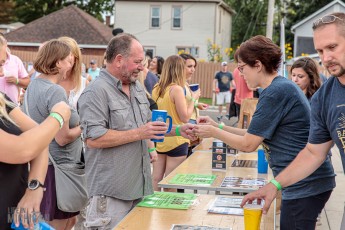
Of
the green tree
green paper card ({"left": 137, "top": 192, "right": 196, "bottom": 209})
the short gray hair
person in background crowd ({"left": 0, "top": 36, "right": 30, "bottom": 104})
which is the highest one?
the green tree

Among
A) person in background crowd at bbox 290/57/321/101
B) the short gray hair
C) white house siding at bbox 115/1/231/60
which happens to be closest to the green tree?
white house siding at bbox 115/1/231/60

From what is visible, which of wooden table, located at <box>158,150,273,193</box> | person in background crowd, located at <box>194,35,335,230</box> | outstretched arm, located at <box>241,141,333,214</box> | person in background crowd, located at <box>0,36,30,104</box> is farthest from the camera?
person in background crowd, located at <box>0,36,30,104</box>

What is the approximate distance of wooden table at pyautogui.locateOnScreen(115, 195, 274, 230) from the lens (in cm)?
353

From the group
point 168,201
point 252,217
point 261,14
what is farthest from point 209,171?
point 261,14

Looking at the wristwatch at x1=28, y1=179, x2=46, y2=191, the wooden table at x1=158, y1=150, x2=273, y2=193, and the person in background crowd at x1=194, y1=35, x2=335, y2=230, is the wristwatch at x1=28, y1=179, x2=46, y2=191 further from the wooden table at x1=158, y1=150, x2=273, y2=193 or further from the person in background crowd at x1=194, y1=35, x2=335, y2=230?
the wooden table at x1=158, y1=150, x2=273, y2=193

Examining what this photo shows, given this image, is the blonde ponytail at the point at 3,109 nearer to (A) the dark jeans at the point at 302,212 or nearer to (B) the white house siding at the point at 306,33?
(A) the dark jeans at the point at 302,212

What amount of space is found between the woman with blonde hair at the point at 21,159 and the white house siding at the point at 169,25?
35.8 metres

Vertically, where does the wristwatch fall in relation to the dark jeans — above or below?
above

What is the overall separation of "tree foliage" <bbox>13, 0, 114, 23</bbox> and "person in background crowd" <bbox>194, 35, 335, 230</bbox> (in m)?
48.7

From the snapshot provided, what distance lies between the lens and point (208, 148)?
7066 mm

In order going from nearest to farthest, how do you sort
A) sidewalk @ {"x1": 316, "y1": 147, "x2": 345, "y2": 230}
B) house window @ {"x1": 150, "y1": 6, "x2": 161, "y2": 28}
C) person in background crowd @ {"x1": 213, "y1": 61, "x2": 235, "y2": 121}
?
1. sidewalk @ {"x1": 316, "y1": 147, "x2": 345, "y2": 230}
2. person in background crowd @ {"x1": 213, "y1": 61, "x2": 235, "y2": 121}
3. house window @ {"x1": 150, "y1": 6, "x2": 161, "y2": 28}

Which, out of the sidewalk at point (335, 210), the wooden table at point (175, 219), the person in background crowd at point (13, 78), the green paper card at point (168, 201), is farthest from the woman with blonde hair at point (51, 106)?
the sidewalk at point (335, 210)

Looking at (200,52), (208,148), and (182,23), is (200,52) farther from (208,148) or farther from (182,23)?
(208,148)

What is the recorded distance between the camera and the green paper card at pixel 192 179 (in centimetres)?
480
